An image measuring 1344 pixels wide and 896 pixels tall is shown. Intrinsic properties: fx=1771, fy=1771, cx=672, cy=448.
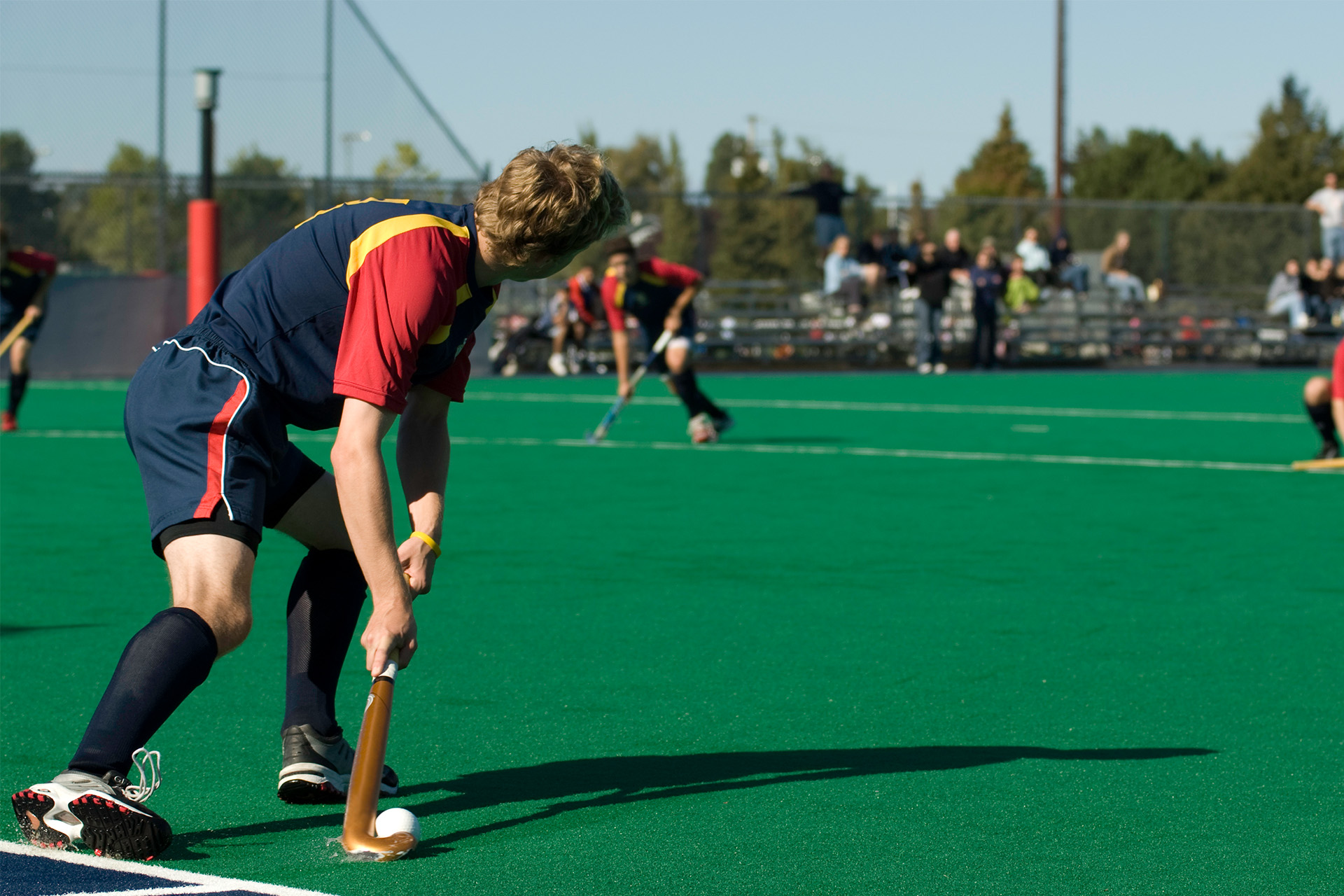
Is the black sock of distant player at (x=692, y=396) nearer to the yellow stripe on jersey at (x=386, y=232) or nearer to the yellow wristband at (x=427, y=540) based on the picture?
the yellow wristband at (x=427, y=540)

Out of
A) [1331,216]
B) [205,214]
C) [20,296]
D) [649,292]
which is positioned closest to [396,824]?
[649,292]

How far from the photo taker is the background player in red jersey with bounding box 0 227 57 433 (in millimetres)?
14930

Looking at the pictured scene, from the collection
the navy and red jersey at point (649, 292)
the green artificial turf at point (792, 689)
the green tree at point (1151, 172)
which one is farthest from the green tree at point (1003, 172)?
the green artificial turf at point (792, 689)

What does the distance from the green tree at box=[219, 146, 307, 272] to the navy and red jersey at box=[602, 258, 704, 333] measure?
33.7ft

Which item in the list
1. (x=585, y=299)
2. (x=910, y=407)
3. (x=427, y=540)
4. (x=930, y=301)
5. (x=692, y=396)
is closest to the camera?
(x=427, y=540)

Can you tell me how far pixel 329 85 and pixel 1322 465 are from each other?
1566 centimetres

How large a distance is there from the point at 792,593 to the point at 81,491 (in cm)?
549

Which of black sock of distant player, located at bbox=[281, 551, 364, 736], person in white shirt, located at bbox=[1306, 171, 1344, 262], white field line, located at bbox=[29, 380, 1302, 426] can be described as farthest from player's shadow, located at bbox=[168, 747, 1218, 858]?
person in white shirt, located at bbox=[1306, 171, 1344, 262]

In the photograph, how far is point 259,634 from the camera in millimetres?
6320

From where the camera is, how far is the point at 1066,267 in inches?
1172

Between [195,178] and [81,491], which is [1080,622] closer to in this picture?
[81,491]

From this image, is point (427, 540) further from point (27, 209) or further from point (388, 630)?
point (27, 209)

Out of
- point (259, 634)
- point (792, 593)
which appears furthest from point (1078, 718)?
point (259, 634)

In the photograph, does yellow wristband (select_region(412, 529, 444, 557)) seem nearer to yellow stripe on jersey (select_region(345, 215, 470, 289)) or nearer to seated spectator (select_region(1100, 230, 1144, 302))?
yellow stripe on jersey (select_region(345, 215, 470, 289))
